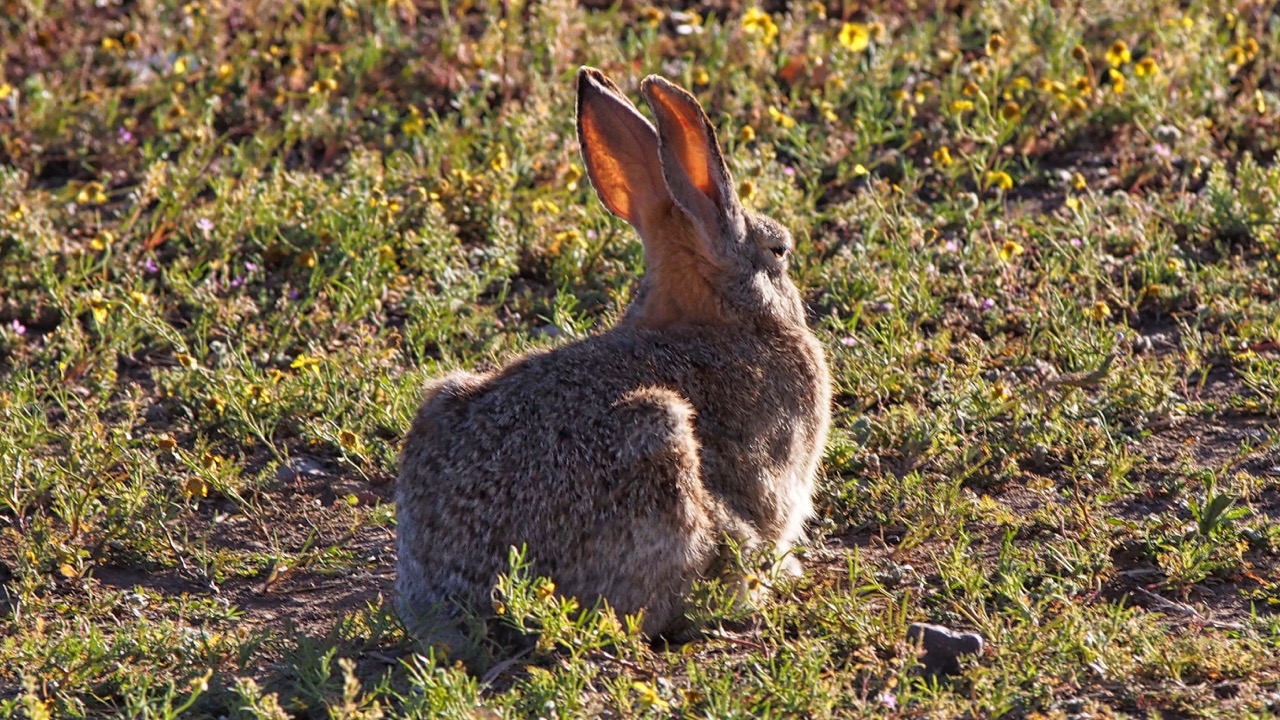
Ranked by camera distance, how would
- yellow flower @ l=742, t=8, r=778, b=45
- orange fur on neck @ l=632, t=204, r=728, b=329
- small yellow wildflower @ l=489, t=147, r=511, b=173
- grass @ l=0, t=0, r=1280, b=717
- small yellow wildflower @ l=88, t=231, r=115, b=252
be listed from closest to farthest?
grass @ l=0, t=0, r=1280, b=717 → orange fur on neck @ l=632, t=204, r=728, b=329 → small yellow wildflower @ l=88, t=231, r=115, b=252 → small yellow wildflower @ l=489, t=147, r=511, b=173 → yellow flower @ l=742, t=8, r=778, b=45

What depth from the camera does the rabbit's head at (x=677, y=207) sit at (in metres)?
5.85

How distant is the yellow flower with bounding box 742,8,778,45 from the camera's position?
9023 millimetres

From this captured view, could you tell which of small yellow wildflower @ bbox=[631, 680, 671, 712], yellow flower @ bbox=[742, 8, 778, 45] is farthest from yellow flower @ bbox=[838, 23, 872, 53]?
small yellow wildflower @ bbox=[631, 680, 671, 712]

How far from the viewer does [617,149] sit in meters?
5.98

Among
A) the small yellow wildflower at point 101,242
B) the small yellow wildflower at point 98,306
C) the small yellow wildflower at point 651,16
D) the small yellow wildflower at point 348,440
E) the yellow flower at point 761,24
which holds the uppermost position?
the yellow flower at point 761,24

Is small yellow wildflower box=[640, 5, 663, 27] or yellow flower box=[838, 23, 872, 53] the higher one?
yellow flower box=[838, 23, 872, 53]

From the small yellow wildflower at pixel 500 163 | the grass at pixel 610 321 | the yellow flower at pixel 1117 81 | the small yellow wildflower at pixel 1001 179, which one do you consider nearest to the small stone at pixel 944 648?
the grass at pixel 610 321

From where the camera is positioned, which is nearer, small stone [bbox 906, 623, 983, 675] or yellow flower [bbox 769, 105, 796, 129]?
small stone [bbox 906, 623, 983, 675]

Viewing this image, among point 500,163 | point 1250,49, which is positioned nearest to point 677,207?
point 500,163

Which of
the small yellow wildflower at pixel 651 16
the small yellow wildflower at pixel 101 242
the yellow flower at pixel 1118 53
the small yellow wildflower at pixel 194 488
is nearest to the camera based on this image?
the small yellow wildflower at pixel 194 488

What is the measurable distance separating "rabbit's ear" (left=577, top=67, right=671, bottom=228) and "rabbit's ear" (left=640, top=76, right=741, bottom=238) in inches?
3.2

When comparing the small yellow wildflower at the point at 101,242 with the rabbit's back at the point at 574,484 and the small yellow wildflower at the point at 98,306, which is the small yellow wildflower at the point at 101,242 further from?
the rabbit's back at the point at 574,484

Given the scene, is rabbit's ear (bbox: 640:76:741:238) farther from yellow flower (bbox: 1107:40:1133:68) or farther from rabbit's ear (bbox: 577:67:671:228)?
yellow flower (bbox: 1107:40:1133:68)

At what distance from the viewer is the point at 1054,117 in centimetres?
855
